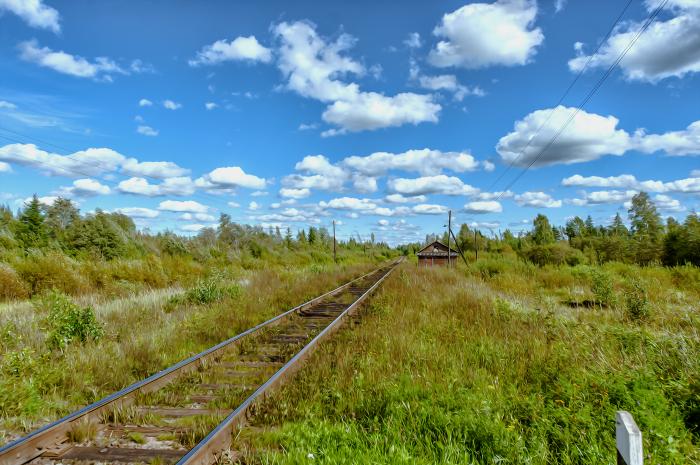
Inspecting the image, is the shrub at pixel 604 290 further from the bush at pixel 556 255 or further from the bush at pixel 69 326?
the bush at pixel 556 255

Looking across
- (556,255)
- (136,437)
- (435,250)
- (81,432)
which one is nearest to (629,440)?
(136,437)

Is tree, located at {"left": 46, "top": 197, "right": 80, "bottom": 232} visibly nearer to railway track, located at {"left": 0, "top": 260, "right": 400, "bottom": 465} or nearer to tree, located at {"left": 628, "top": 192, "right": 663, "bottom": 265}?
railway track, located at {"left": 0, "top": 260, "right": 400, "bottom": 465}

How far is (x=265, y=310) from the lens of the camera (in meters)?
11.3

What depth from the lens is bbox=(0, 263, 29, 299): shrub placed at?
12.3 meters

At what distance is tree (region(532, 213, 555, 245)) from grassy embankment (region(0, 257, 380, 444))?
3936 inches

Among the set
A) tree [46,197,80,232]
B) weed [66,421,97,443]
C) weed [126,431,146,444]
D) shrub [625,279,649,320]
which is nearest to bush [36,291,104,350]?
weed [66,421,97,443]

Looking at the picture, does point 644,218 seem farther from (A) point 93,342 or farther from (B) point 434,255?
(A) point 93,342

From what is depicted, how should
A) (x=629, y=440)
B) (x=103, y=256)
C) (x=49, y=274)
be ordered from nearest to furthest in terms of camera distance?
(x=629, y=440), (x=49, y=274), (x=103, y=256)

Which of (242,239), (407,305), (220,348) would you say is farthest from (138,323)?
(242,239)

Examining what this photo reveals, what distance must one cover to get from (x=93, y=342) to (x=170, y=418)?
147 inches

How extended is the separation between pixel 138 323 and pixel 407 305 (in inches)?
272

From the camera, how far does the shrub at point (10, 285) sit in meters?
12.3

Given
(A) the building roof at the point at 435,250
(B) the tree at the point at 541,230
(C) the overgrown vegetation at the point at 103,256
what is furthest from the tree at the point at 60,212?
(B) the tree at the point at 541,230

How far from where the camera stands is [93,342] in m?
6.81
